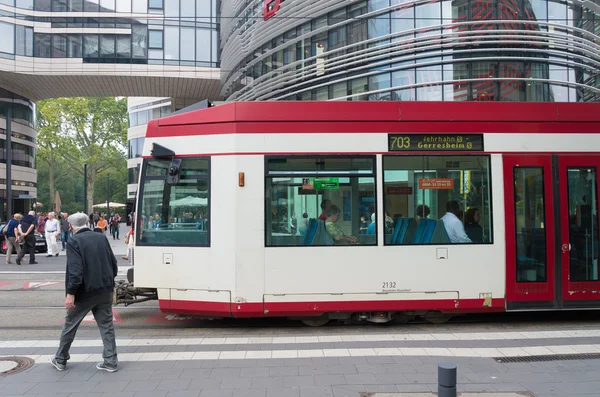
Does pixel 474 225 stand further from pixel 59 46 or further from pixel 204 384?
pixel 59 46

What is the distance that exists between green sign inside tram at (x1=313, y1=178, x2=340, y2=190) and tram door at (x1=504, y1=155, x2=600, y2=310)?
249cm

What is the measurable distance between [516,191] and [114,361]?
578 centimetres

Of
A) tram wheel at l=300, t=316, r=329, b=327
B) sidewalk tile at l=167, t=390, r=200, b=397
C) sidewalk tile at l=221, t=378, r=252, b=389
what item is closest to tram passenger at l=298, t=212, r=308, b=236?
tram wheel at l=300, t=316, r=329, b=327

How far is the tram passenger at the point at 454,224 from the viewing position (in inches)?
264

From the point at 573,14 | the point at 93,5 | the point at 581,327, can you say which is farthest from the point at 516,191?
the point at 93,5

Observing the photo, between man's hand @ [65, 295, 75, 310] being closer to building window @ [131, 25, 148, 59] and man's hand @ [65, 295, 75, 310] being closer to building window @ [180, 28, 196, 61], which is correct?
building window @ [180, 28, 196, 61]

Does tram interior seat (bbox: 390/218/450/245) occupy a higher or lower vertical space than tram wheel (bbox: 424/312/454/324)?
higher

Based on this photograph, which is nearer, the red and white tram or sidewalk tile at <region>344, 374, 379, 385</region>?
sidewalk tile at <region>344, 374, 379, 385</region>

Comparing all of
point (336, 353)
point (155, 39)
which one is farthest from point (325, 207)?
point (155, 39)

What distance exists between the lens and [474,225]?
6746 mm

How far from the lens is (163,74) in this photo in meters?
32.0

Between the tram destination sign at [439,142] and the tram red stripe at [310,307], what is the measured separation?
2184 mm

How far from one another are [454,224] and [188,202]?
385 cm

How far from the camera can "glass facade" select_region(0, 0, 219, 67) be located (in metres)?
31.8
